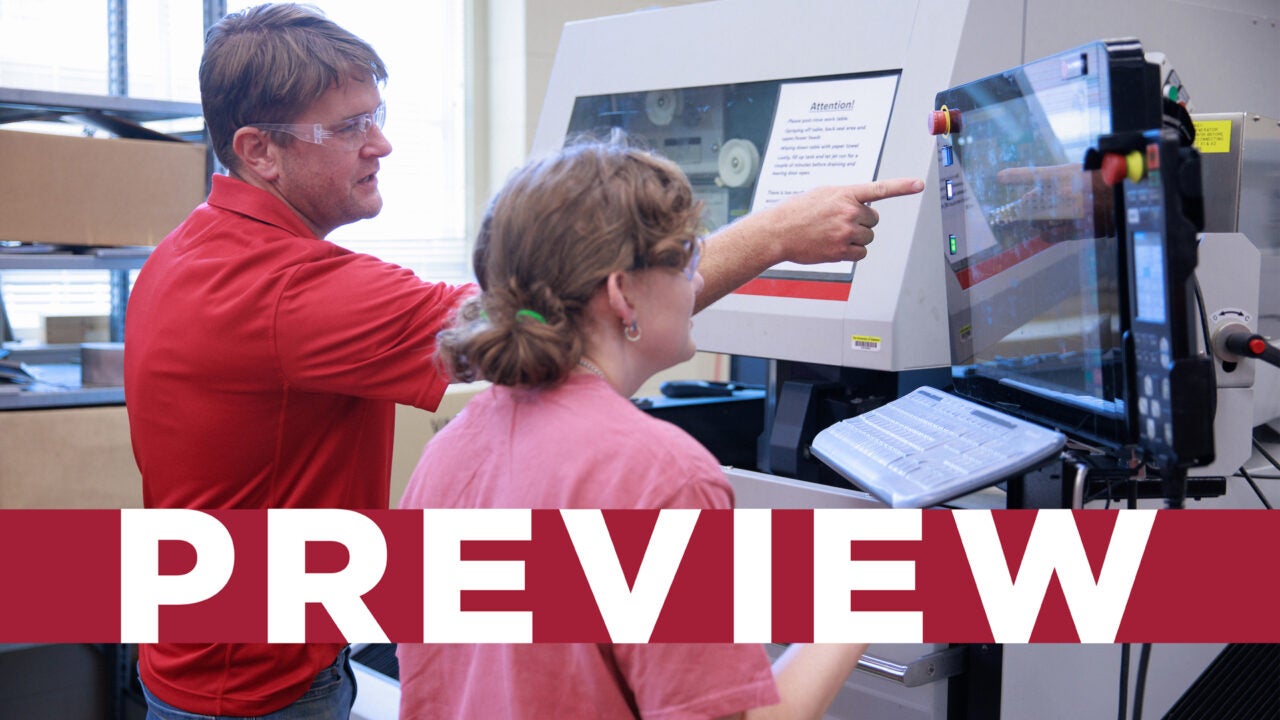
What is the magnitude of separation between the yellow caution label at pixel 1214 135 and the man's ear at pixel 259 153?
4.23ft

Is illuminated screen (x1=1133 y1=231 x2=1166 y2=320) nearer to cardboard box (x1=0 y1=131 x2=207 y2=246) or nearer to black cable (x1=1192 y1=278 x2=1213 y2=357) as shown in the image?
black cable (x1=1192 y1=278 x2=1213 y2=357)

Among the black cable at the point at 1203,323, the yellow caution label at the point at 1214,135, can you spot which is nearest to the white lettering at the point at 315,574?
the black cable at the point at 1203,323

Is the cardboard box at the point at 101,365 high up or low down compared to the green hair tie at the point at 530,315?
down

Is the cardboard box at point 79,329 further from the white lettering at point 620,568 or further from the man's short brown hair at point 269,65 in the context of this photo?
the white lettering at point 620,568

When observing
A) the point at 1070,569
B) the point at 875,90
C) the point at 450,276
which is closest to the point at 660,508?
the point at 1070,569

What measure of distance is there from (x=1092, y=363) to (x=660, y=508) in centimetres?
61

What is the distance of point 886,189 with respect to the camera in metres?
1.41

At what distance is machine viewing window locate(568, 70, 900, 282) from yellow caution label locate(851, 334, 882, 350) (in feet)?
0.34

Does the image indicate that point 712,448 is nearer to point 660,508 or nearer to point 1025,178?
point 1025,178

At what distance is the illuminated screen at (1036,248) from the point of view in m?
1.15

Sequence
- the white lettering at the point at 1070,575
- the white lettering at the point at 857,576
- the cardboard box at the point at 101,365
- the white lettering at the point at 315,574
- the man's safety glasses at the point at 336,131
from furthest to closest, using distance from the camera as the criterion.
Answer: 1. the cardboard box at the point at 101,365
2. the man's safety glasses at the point at 336,131
3. the white lettering at the point at 315,574
4. the white lettering at the point at 1070,575
5. the white lettering at the point at 857,576

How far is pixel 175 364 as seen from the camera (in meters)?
1.35

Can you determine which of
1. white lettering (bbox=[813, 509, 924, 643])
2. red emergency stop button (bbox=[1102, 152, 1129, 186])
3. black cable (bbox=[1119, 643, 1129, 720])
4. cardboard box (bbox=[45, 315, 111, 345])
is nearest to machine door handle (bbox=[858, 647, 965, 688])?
white lettering (bbox=[813, 509, 924, 643])

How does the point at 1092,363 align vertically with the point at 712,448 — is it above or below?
above
